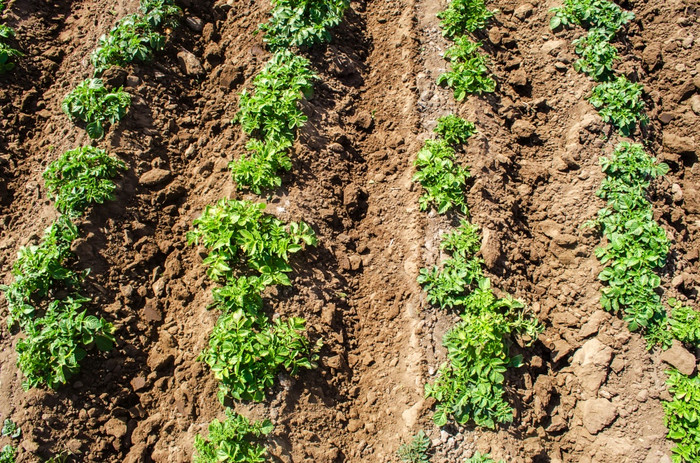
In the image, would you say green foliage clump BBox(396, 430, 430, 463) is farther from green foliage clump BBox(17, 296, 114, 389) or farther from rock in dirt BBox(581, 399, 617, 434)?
green foliage clump BBox(17, 296, 114, 389)

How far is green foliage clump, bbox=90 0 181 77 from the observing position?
5230mm

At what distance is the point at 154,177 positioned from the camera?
4973mm

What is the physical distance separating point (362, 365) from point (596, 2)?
193 inches

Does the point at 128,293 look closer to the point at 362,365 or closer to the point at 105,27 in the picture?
the point at 362,365

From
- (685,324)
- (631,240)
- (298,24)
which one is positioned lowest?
(685,324)

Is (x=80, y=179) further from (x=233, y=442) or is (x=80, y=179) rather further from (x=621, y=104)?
(x=621, y=104)

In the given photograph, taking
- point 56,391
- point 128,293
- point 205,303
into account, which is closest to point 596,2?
point 205,303

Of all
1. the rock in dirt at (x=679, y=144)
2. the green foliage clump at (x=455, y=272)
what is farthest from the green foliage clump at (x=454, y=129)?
the rock in dirt at (x=679, y=144)

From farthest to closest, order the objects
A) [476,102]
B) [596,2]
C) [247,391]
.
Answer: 1. [596,2]
2. [476,102]
3. [247,391]

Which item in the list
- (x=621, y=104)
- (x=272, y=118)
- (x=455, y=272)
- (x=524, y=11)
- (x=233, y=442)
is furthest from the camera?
(x=524, y=11)

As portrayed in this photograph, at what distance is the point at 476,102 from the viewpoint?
17.6ft

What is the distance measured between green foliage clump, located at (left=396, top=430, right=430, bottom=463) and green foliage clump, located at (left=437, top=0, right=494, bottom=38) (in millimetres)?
4283

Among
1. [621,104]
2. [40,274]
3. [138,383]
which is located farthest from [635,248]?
[40,274]

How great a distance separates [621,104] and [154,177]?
4.88 metres
